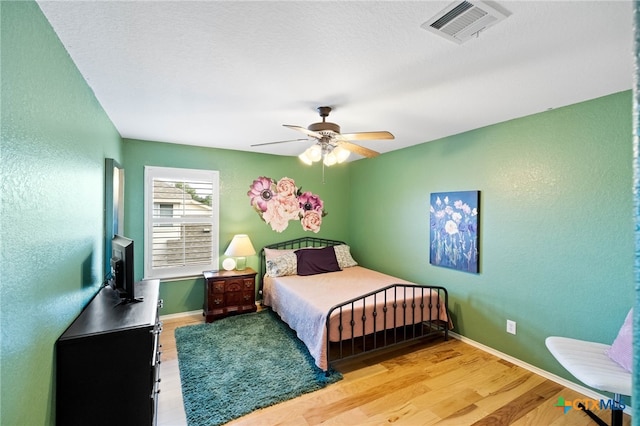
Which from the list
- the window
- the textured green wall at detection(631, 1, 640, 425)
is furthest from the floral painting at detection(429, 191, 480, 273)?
the textured green wall at detection(631, 1, 640, 425)

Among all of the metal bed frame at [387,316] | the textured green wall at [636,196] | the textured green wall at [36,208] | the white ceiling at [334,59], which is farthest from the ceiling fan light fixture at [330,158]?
the textured green wall at [636,196]

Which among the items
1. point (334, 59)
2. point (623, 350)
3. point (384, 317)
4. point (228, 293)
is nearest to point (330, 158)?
point (334, 59)

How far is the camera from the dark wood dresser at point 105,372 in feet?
4.75

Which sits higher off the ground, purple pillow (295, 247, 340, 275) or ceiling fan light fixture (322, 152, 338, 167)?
ceiling fan light fixture (322, 152, 338, 167)

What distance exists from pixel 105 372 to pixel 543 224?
337 cm

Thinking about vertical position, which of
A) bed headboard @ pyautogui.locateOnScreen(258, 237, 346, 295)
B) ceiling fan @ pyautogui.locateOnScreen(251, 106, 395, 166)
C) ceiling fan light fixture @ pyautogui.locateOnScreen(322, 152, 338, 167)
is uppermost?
ceiling fan @ pyautogui.locateOnScreen(251, 106, 395, 166)

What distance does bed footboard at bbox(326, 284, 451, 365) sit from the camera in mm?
2613

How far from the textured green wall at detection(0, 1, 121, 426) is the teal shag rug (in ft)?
3.40

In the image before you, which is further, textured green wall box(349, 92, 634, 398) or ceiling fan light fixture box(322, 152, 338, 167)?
ceiling fan light fixture box(322, 152, 338, 167)

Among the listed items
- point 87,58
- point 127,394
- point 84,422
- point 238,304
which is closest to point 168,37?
point 87,58

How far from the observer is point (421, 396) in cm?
225

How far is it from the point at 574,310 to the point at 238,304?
3.50 metres

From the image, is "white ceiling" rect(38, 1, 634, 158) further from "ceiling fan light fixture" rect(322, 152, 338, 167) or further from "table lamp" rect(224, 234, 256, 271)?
"table lamp" rect(224, 234, 256, 271)

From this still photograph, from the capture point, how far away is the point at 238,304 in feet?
12.4
